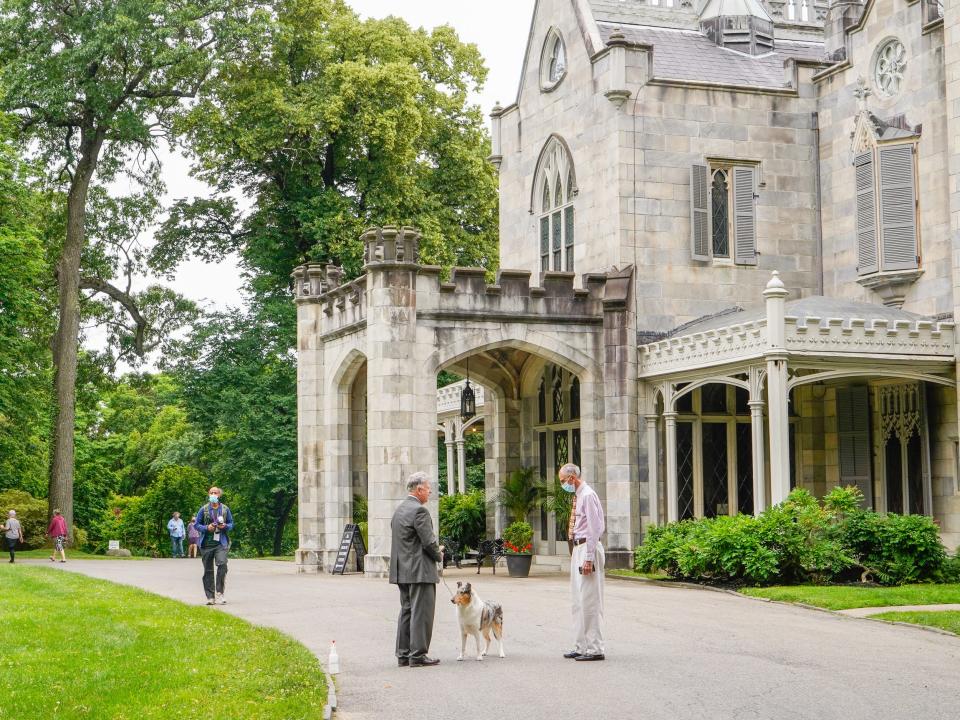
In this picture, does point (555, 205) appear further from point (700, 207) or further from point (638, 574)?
point (638, 574)

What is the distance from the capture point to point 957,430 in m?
23.7

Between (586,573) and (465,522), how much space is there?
18.3 meters

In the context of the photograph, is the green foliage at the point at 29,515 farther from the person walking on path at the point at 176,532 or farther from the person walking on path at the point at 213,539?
the person walking on path at the point at 213,539

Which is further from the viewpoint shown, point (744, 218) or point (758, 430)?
point (744, 218)

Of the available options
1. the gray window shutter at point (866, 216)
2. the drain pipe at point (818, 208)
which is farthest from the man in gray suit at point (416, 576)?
the drain pipe at point (818, 208)

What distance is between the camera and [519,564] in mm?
25453

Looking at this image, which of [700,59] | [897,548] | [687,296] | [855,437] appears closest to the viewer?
[897,548]

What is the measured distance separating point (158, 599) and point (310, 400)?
9.77 meters

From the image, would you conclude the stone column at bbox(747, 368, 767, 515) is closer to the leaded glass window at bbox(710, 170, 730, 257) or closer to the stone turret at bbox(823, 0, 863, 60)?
the leaded glass window at bbox(710, 170, 730, 257)

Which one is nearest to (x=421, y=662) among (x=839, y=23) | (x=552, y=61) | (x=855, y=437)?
(x=855, y=437)

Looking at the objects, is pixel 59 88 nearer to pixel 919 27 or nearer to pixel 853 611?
pixel 919 27

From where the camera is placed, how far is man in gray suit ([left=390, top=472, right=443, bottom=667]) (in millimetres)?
12922

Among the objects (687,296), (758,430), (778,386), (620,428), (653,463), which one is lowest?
(653,463)

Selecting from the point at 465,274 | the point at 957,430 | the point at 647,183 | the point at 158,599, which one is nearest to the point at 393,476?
the point at 465,274
